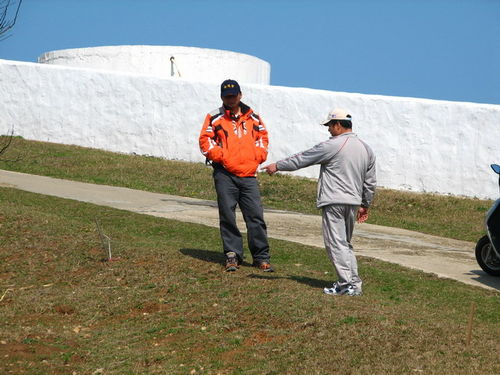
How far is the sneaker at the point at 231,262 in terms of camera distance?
28.6 ft

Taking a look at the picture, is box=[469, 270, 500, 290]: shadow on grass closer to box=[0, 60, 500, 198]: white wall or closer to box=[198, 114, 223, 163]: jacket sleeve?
box=[198, 114, 223, 163]: jacket sleeve

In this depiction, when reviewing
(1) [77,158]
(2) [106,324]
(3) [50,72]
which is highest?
(3) [50,72]

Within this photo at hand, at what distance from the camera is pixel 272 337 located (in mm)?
6777

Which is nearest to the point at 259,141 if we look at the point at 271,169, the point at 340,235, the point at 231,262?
the point at 271,169

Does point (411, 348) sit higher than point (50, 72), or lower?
lower

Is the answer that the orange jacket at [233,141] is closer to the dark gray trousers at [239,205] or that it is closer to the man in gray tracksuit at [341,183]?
the dark gray trousers at [239,205]

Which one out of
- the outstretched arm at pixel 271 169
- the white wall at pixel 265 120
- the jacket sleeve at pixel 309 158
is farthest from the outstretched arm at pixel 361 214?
the white wall at pixel 265 120

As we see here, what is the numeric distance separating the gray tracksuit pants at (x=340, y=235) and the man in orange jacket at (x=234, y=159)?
1.28 m

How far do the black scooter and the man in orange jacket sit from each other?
8.37 ft

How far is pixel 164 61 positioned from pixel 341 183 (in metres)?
18.1

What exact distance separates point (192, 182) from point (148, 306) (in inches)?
397

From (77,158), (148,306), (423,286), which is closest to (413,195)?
(77,158)

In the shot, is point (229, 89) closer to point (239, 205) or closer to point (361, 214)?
point (239, 205)

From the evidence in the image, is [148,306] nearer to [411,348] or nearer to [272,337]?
[272,337]
